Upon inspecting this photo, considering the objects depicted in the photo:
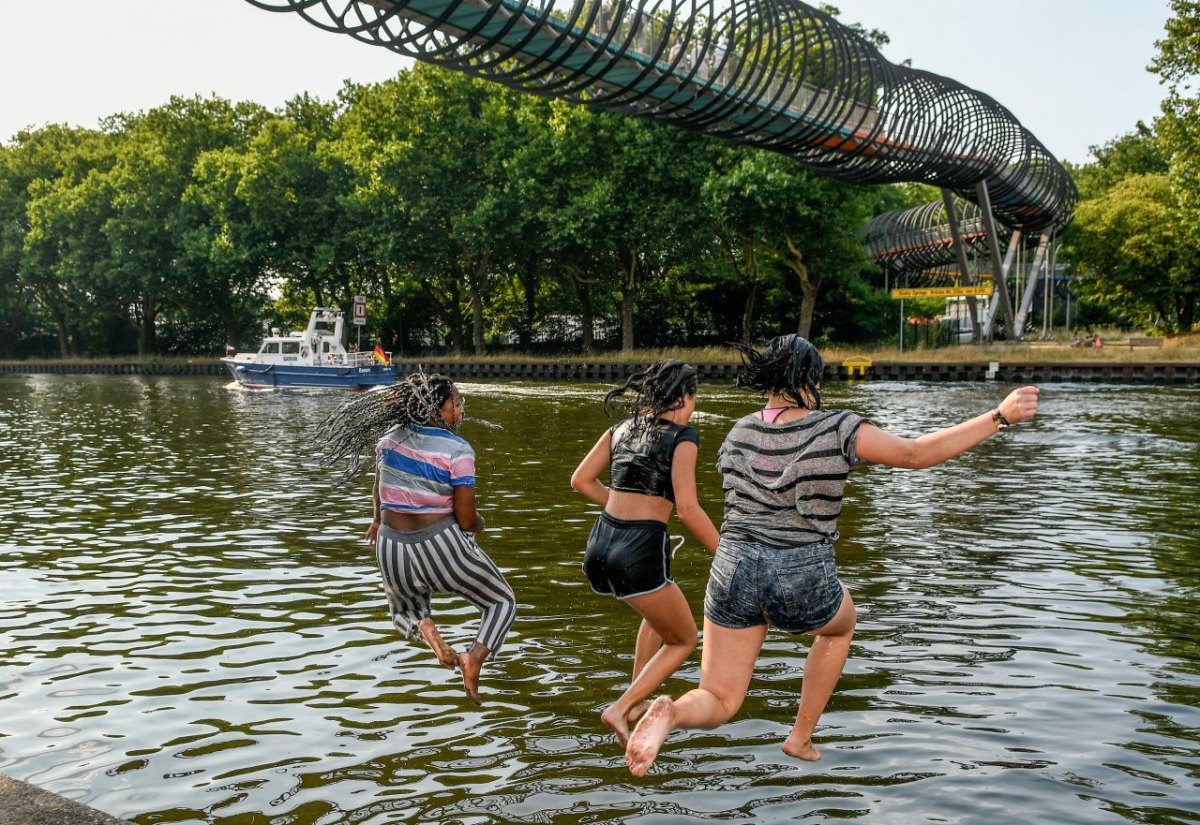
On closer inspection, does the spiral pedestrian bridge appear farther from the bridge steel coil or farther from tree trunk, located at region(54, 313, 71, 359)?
tree trunk, located at region(54, 313, 71, 359)

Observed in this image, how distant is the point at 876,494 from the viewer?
15.3m

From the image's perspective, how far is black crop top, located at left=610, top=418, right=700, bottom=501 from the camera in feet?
18.0

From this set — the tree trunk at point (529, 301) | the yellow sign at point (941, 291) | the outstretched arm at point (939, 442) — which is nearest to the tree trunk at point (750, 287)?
the yellow sign at point (941, 291)

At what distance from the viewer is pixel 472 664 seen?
605 centimetres

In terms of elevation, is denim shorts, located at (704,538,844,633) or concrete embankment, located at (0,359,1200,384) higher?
denim shorts, located at (704,538,844,633)

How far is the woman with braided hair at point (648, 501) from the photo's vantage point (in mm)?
5457

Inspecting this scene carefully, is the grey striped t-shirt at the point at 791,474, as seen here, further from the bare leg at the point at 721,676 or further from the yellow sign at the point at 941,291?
the yellow sign at the point at 941,291

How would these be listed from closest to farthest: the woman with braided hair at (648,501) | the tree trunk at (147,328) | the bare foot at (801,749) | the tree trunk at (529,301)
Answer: the bare foot at (801,749)
the woman with braided hair at (648,501)
the tree trunk at (529,301)
the tree trunk at (147,328)

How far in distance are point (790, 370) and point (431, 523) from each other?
212 centimetres

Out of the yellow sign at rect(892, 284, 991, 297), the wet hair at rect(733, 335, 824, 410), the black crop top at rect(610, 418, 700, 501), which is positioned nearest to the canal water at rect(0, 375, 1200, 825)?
the black crop top at rect(610, 418, 700, 501)

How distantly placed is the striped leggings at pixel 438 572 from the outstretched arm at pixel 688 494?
3.75 feet

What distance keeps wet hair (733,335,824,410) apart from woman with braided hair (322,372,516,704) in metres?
1.71

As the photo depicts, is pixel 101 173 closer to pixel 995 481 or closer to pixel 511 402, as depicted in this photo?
pixel 511 402

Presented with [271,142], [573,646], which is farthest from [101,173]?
[573,646]
